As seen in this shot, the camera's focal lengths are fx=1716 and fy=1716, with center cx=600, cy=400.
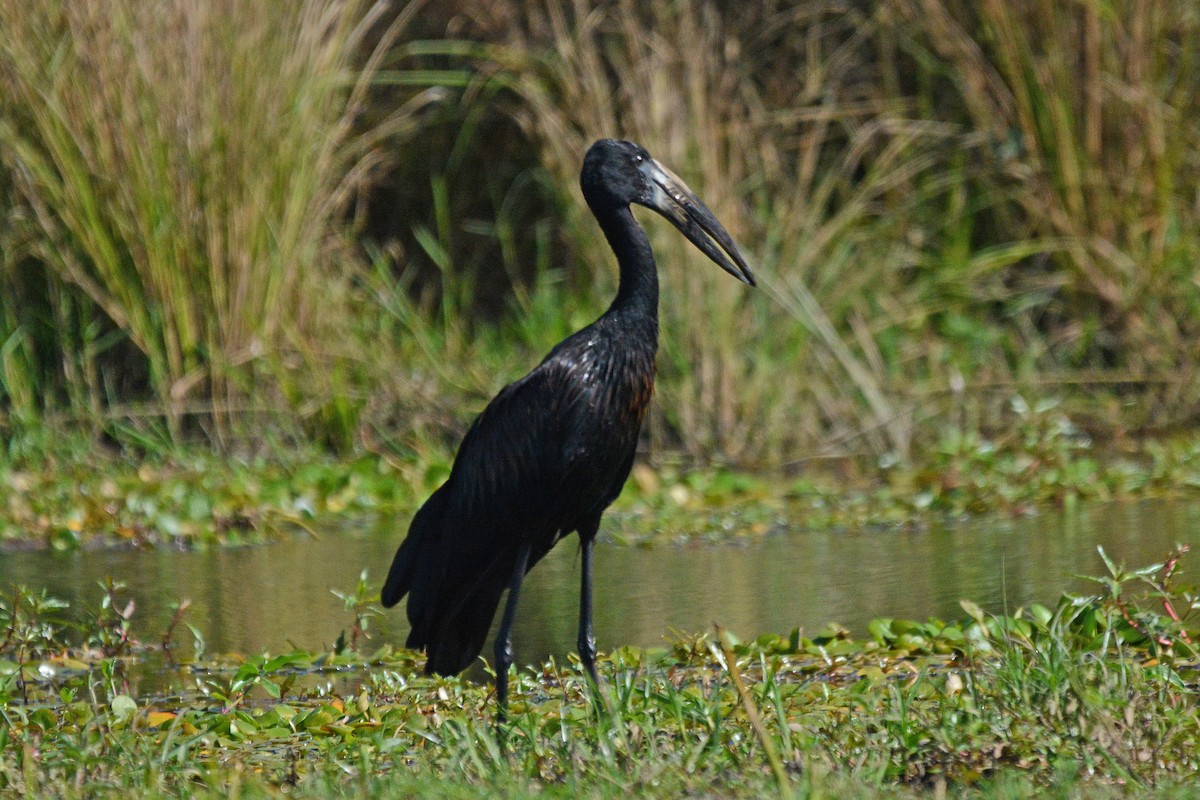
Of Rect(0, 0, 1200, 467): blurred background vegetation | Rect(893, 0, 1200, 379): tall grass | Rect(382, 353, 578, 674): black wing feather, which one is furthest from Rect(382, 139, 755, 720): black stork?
Rect(893, 0, 1200, 379): tall grass

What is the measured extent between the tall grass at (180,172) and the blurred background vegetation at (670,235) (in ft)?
0.05

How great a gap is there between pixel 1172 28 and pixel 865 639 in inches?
181

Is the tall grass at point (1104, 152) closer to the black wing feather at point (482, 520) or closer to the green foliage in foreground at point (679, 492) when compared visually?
the green foliage in foreground at point (679, 492)

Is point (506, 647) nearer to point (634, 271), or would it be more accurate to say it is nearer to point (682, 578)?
point (634, 271)

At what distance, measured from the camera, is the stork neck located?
4422mm

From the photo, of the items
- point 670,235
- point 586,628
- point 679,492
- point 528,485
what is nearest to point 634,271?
point 528,485

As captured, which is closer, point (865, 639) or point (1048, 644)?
Result: point (1048, 644)

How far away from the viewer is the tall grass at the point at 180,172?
25.8ft

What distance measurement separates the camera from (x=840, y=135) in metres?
9.53

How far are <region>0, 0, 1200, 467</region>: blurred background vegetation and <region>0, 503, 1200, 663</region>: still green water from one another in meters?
1.29

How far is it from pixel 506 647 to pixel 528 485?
413 millimetres

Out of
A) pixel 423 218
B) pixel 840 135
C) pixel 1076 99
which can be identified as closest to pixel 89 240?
pixel 423 218

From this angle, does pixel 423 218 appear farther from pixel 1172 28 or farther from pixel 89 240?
pixel 1172 28

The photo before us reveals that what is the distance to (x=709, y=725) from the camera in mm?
3281
